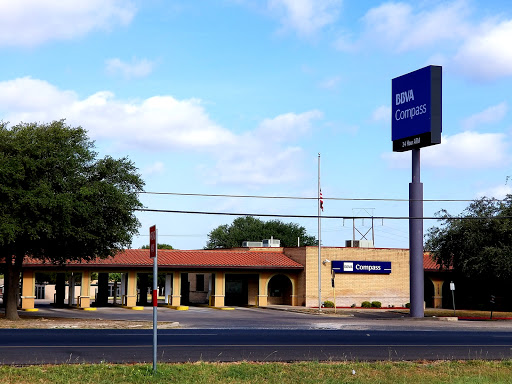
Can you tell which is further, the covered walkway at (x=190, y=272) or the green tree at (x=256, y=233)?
the green tree at (x=256, y=233)

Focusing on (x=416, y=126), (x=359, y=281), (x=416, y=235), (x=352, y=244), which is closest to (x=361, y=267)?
(x=359, y=281)

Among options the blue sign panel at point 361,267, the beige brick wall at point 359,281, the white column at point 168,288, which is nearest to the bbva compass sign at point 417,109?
the beige brick wall at point 359,281

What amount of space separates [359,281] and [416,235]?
57.9ft

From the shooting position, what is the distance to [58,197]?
34.6 metres

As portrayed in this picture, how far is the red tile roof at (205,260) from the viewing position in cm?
5625

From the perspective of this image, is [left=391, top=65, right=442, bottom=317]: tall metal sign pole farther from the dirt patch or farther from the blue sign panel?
the dirt patch

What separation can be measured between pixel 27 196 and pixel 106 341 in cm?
1255

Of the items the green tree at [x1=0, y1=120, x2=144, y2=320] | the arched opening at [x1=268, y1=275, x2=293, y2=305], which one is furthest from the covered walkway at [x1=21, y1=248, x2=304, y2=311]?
the green tree at [x1=0, y1=120, x2=144, y2=320]

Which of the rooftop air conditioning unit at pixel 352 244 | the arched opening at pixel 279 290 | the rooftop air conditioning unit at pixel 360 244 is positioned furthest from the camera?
the rooftop air conditioning unit at pixel 352 244

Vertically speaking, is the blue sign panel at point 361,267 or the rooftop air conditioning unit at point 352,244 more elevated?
the rooftop air conditioning unit at point 352,244

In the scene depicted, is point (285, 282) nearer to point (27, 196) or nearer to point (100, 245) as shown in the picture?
point (100, 245)

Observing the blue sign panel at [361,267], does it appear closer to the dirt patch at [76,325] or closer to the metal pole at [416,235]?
the metal pole at [416,235]

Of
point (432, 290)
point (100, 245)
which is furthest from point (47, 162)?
point (432, 290)

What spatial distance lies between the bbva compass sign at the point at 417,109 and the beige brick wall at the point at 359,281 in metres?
17.4
